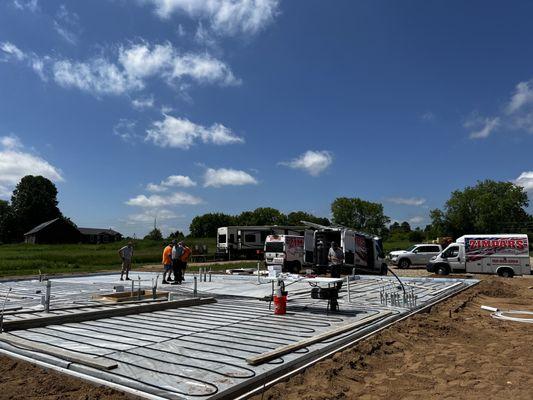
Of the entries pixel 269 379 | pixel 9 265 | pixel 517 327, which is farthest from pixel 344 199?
pixel 269 379

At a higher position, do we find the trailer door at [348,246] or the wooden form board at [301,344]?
the trailer door at [348,246]

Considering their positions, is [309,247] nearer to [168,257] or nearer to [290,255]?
[290,255]

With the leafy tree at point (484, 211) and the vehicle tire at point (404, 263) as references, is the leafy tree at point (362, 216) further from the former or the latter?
the vehicle tire at point (404, 263)

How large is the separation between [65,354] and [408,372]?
4.32 m

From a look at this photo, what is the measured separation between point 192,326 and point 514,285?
48.1 ft

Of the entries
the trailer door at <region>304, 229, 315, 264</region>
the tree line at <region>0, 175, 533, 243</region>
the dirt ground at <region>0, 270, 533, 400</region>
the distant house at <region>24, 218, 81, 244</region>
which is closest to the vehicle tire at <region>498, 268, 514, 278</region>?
the trailer door at <region>304, 229, 315, 264</region>

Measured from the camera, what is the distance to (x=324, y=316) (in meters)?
8.73

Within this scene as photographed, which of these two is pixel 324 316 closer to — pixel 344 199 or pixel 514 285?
pixel 514 285

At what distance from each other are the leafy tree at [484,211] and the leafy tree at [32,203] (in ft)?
213

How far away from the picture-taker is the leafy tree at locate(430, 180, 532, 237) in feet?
210

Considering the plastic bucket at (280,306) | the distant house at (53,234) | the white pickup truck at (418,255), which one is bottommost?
the plastic bucket at (280,306)

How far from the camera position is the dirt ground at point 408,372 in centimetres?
461

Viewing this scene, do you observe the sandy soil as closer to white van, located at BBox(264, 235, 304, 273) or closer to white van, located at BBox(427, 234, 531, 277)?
white van, located at BBox(264, 235, 304, 273)

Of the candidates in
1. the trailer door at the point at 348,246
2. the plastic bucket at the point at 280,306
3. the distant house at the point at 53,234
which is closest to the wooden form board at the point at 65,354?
the plastic bucket at the point at 280,306
